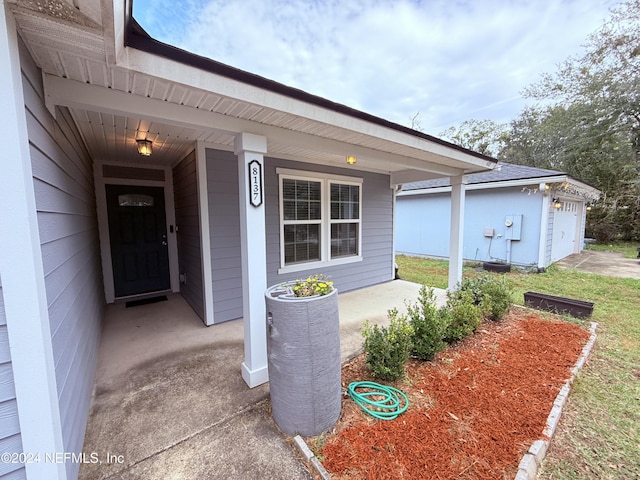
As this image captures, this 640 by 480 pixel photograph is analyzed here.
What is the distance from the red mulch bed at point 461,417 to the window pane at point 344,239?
2578 mm

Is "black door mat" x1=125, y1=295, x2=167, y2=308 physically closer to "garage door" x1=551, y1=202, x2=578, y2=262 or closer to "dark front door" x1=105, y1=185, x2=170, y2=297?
"dark front door" x1=105, y1=185, x2=170, y2=297

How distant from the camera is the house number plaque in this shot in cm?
226

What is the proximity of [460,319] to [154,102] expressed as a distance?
3.74 m

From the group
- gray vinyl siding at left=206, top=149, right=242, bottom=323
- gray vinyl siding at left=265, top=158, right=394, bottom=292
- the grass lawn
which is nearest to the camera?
the grass lawn

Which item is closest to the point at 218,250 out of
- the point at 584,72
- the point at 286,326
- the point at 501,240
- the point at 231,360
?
the point at 231,360

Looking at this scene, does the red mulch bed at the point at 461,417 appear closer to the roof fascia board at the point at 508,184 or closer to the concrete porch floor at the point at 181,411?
the concrete porch floor at the point at 181,411

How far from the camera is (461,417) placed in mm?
2064

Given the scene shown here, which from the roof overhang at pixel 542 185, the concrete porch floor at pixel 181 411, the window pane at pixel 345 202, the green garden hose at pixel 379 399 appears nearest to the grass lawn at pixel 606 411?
the green garden hose at pixel 379 399

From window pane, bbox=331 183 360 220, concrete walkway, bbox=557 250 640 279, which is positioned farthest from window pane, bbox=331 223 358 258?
concrete walkway, bbox=557 250 640 279

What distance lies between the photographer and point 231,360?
287cm

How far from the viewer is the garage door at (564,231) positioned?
8.42m

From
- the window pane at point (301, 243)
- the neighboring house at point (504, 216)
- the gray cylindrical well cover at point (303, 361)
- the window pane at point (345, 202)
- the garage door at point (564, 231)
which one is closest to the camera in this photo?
the gray cylindrical well cover at point (303, 361)

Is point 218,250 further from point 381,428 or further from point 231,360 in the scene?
point 381,428

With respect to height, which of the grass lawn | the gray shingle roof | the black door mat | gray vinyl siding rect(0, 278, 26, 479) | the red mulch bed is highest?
the gray shingle roof
